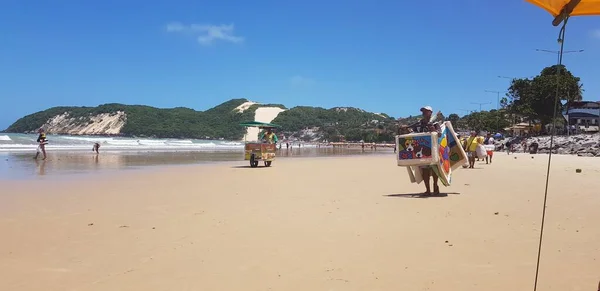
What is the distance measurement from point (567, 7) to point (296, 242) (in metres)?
3.42

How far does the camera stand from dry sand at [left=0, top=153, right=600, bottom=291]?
3750 mm

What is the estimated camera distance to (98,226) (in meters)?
5.84

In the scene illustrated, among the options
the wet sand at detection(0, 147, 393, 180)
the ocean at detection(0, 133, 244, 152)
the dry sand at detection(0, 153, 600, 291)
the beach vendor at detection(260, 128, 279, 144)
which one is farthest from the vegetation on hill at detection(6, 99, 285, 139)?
the dry sand at detection(0, 153, 600, 291)

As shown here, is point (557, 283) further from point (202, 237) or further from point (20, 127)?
point (20, 127)

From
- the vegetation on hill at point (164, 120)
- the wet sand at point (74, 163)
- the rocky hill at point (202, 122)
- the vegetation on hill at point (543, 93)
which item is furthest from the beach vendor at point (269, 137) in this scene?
the vegetation on hill at point (164, 120)

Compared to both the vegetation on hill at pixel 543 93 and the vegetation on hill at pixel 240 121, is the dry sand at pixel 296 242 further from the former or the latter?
the vegetation on hill at pixel 240 121

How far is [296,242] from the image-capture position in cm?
499

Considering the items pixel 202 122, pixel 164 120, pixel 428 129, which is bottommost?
pixel 428 129

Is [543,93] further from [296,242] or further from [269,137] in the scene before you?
[296,242]

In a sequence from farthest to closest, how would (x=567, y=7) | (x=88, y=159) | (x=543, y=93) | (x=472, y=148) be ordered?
(x=543, y=93)
(x=88, y=159)
(x=472, y=148)
(x=567, y=7)

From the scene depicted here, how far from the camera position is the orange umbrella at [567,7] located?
8.67 ft

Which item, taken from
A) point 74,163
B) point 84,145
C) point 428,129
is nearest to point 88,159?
point 74,163

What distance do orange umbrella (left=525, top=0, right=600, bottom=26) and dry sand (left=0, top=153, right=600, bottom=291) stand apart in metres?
2.09

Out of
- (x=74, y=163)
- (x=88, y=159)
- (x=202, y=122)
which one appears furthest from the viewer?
(x=202, y=122)
